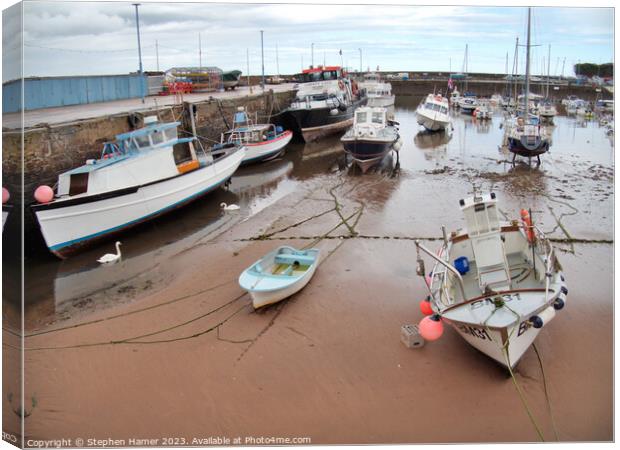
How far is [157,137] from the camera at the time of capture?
1424 centimetres

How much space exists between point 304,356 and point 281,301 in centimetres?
175

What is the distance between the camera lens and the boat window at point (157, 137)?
14.2 meters

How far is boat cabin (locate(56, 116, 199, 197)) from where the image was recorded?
1195 cm

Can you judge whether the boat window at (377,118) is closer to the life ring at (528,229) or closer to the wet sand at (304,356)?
the wet sand at (304,356)

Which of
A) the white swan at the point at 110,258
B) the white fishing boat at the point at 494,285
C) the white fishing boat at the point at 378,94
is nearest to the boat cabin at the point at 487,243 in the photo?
the white fishing boat at the point at 494,285

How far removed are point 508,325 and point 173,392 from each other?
418cm

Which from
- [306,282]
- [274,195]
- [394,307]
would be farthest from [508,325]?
[274,195]

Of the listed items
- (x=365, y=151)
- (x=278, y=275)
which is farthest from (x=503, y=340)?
(x=365, y=151)

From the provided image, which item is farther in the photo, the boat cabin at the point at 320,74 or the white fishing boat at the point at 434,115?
the white fishing boat at the point at 434,115

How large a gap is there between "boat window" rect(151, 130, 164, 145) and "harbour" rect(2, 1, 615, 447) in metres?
0.03

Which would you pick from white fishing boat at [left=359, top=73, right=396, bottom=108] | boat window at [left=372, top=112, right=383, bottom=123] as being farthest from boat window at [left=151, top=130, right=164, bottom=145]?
white fishing boat at [left=359, top=73, right=396, bottom=108]

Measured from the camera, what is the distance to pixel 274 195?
1739 cm

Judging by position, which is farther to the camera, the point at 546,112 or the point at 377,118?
the point at 546,112

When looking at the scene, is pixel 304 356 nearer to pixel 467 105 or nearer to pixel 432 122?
pixel 432 122
